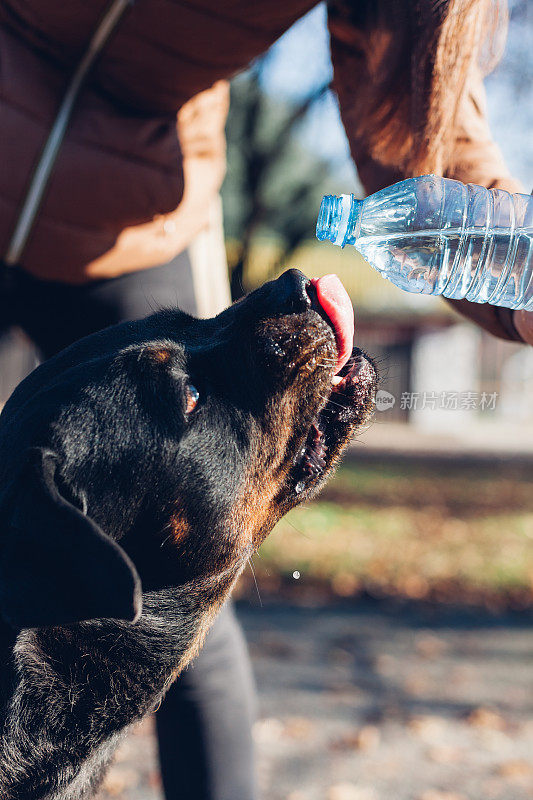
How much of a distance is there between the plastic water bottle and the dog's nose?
0.46 feet

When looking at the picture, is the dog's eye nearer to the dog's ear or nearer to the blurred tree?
the dog's ear

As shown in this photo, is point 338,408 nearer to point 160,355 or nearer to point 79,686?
point 160,355

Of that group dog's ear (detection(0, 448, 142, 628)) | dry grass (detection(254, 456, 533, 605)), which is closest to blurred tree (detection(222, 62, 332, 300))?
dry grass (detection(254, 456, 533, 605))

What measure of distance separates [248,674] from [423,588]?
4.82m

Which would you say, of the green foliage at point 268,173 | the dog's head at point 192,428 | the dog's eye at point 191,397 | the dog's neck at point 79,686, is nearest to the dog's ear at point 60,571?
the dog's head at point 192,428

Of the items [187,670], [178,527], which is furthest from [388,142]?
[187,670]

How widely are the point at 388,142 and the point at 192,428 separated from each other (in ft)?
3.20

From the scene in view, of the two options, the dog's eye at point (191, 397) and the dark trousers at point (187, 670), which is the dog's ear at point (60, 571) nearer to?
the dog's eye at point (191, 397)

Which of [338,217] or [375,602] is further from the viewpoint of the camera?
[375,602]

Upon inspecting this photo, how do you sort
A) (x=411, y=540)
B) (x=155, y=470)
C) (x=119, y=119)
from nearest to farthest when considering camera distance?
(x=155, y=470) → (x=119, y=119) → (x=411, y=540)

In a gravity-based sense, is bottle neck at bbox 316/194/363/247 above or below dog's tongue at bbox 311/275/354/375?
above

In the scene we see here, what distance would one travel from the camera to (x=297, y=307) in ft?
7.13

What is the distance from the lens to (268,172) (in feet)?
33.1

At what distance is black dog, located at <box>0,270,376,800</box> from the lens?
2.03 m
